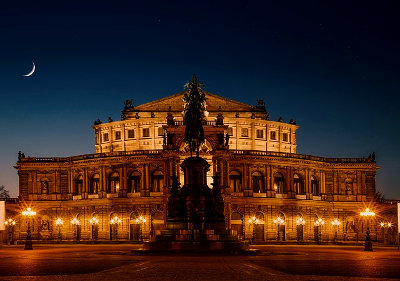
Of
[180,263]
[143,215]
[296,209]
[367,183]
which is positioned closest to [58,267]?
[180,263]

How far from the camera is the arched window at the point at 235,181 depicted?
10956 centimetres

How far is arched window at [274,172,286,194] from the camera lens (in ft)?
370

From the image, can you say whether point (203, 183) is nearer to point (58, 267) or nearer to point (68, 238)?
point (58, 267)

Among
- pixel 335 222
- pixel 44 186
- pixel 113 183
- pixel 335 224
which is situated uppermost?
pixel 113 183

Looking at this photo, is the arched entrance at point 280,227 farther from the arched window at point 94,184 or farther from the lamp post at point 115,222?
the arched window at point 94,184

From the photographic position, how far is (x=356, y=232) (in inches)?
4520

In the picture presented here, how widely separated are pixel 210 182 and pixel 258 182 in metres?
7.99

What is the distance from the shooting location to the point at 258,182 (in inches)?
4385

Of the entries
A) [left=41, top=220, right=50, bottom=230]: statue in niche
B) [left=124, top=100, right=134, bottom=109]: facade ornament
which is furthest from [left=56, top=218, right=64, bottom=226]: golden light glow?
[left=124, top=100, right=134, bottom=109]: facade ornament

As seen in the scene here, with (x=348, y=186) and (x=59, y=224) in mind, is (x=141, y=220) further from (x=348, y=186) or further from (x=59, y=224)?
(x=348, y=186)

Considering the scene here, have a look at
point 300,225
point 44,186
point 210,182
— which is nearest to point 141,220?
point 210,182

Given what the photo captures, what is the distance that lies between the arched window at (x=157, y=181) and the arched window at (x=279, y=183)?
59.8ft

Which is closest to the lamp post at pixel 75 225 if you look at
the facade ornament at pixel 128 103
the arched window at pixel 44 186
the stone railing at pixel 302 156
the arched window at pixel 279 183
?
the arched window at pixel 44 186

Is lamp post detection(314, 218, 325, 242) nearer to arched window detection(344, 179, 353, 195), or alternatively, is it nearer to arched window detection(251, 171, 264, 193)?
arched window detection(344, 179, 353, 195)
